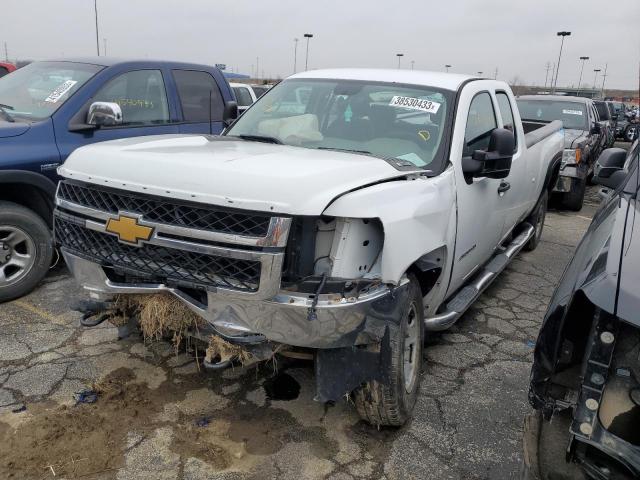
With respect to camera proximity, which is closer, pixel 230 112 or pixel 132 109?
pixel 230 112

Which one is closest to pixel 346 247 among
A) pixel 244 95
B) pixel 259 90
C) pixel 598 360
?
pixel 598 360

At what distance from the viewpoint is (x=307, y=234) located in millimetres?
2514

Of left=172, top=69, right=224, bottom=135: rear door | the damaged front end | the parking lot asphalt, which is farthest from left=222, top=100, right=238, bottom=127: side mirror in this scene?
the damaged front end

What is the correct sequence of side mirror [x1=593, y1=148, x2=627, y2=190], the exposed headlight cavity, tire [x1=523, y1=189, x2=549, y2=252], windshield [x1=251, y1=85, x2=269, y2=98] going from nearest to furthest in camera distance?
the exposed headlight cavity
side mirror [x1=593, y1=148, x2=627, y2=190]
tire [x1=523, y1=189, x2=549, y2=252]
windshield [x1=251, y1=85, x2=269, y2=98]

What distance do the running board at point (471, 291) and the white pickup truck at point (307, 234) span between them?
24 mm

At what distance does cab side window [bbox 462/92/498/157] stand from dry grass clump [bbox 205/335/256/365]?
1.92 metres

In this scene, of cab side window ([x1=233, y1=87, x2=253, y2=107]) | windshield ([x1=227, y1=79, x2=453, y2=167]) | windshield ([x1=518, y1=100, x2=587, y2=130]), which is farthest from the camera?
cab side window ([x1=233, y1=87, x2=253, y2=107])

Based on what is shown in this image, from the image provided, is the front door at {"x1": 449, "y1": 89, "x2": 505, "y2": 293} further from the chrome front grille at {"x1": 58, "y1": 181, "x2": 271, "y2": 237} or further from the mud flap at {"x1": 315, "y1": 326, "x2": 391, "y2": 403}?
the chrome front grille at {"x1": 58, "y1": 181, "x2": 271, "y2": 237}

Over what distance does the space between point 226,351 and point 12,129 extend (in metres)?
2.91

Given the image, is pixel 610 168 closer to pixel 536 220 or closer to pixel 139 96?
pixel 536 220

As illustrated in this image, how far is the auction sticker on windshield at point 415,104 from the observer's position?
3.71 m

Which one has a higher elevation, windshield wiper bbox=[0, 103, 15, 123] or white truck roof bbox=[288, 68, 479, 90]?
white truck roof bbox=[288, 68, 479, 90]

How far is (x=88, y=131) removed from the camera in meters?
4.77

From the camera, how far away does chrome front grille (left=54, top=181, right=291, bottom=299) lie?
2408mm
